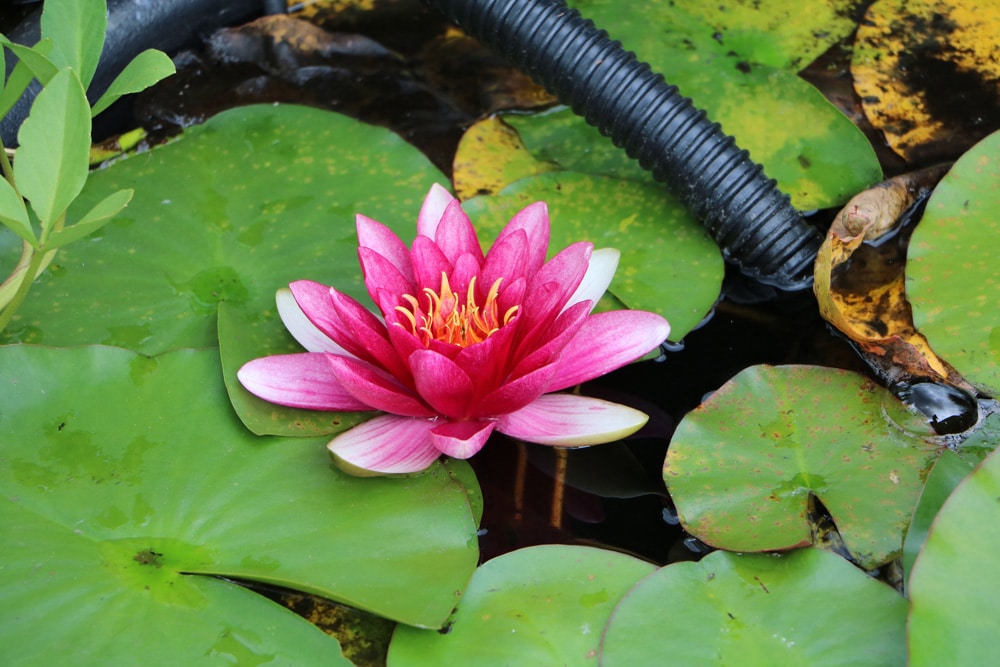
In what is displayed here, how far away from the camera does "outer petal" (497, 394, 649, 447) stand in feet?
4.23

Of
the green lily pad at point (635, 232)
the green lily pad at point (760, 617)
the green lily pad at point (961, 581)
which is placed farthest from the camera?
the green lily pad at point (635, 232)

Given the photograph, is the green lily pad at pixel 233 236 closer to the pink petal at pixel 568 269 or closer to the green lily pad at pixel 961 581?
the pink petal at pixel 568 269

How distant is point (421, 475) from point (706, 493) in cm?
46

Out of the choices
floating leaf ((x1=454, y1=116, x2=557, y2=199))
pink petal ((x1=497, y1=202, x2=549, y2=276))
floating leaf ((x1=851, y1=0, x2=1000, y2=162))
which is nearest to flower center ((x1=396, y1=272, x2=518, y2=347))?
pink petal ((x1=497, y1=202, x2=549, y2=276))

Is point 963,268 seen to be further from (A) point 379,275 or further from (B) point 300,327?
(B) point 300,327

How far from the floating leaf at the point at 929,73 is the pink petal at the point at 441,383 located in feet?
4.06

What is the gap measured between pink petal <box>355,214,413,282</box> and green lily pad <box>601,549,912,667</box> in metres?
0.66

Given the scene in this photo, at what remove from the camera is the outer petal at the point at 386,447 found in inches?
48.6

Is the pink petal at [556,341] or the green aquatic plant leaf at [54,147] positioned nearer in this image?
the green aquatic plant leaf at [54,147]

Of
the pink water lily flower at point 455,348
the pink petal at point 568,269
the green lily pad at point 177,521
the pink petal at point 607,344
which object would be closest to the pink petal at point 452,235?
the pink water lily flower at point 455,348

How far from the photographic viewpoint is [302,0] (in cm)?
237

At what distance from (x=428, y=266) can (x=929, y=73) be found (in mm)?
1400

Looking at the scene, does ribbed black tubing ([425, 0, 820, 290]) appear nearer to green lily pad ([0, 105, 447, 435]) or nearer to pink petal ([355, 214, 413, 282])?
green lily pad ([0, 105, 447, 435])

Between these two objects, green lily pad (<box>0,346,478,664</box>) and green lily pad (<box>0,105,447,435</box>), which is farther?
green lily pad (<box>0,105,447,435</box>)
